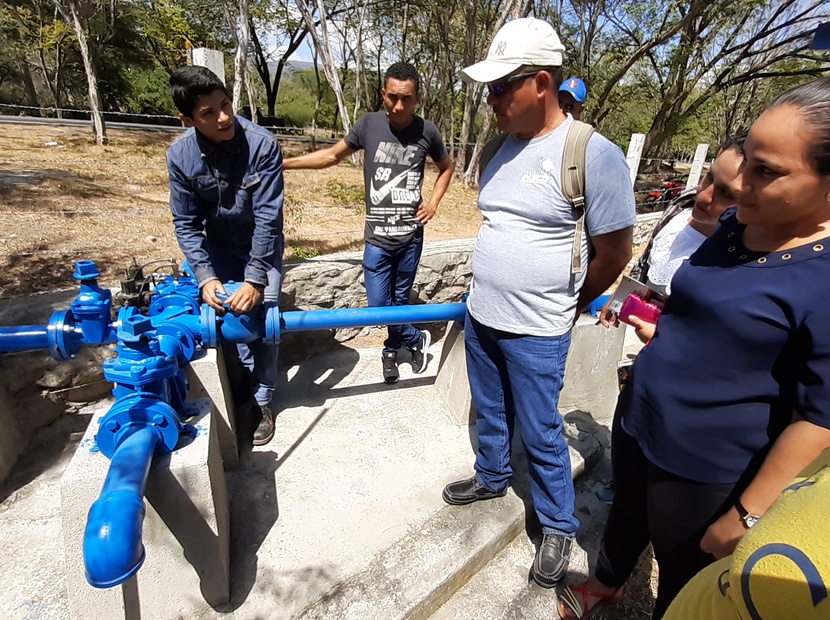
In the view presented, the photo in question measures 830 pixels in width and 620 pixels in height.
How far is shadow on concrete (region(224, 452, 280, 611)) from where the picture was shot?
1.78 metres

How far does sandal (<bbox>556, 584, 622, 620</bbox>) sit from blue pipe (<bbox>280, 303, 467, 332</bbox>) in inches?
49.9

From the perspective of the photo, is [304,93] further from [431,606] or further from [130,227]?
[431,606]

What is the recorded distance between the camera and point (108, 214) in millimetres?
4848

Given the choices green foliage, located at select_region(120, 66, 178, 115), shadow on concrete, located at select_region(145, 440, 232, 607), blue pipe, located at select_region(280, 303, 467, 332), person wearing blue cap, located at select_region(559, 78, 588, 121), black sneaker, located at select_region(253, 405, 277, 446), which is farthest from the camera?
green foliage, located at select_region(120, 66, 178, 115)

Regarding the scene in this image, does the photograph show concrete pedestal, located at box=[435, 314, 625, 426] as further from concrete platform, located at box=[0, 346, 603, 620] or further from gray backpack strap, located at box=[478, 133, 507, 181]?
gray backpack strap, located at box=[478, 133, 507, 181]

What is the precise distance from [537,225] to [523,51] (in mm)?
517

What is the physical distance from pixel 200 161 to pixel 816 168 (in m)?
2.08

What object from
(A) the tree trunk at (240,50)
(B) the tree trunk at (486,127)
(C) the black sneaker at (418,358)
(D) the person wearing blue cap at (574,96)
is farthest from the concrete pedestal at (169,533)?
(A) the tree trunk at (240,50)

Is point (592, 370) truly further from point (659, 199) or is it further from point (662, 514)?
point (659, 199)

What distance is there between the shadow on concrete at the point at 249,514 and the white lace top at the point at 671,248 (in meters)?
1.86

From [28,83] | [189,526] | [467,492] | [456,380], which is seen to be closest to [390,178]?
[456,380]

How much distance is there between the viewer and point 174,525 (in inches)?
62.1

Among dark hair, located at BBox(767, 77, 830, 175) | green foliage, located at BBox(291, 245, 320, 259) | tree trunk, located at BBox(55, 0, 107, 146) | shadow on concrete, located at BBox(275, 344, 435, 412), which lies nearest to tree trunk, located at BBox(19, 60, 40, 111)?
tree trunk, located at BBox(55, 0, 107, 146)

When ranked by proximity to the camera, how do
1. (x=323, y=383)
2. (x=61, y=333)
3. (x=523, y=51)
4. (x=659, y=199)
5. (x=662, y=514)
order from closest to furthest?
(x=662, y=514) < (x=523, y=51) < (x=61, y=333) < (x=323, y=383) < (x=659, y=199)
